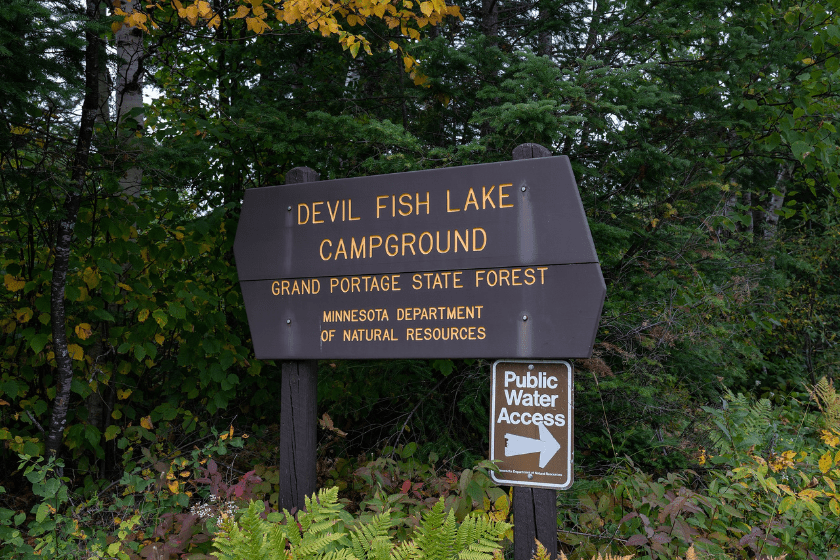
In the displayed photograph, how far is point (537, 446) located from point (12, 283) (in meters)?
3.52

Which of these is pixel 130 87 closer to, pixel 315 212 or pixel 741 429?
pixel 315 212

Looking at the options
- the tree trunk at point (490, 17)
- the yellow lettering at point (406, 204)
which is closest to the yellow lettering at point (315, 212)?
the yellow lettering at point (406, 204)

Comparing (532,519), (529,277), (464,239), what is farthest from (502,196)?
(532,519)

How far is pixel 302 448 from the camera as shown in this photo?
3113mm

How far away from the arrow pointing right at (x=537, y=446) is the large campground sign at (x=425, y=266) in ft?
1.23

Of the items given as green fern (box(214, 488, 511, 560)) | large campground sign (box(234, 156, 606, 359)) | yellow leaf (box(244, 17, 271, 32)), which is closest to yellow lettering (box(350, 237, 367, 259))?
large campground sign (box(234, 156, 606, 359))

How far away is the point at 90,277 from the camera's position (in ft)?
12.3

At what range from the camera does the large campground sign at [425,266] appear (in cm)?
255

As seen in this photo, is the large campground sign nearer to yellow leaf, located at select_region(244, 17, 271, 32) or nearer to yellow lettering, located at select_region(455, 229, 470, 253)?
yellow lettering, located at select_region(455, 229, 470, 253)

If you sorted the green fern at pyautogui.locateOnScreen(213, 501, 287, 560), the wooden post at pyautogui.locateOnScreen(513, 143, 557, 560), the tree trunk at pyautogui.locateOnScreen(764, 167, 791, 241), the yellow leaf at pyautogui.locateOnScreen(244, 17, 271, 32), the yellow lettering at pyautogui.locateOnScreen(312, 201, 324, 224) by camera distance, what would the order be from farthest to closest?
the tree trunk at pyautogui.locateOnScreen(764, 167, 791, 241) → the yellow leaf at pyautogui.locateOnScreen(244, 17, 271, 32) → the yellow lettering at pyautogui.locateOnScreen(312, 201, 324, 224) → the wooden post at pyautogui.locateOnScreen(513, 143, 557, 560) → the green fern at pyautogui.locateOnScreen(213, 501, 287, 560)

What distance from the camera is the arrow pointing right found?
2.51 metres

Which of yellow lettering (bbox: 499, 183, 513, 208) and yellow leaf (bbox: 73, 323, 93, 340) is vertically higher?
yellow lettering (bbox: 499, 183, 513, 208)

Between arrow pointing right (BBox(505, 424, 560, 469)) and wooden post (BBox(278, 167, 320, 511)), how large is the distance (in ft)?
3.80

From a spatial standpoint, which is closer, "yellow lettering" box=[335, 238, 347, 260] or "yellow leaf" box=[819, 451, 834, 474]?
"yellow leaf" box=[819, 451, 834, 474]
